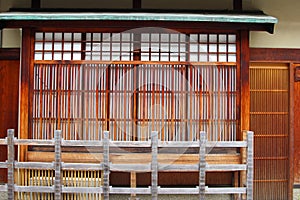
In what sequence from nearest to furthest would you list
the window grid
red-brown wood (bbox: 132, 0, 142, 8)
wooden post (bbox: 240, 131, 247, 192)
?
wooden post (bbox: 240, 131, 247, 192) < the window grid < red-brown wood (bbox: 132, 0, 142, 8)

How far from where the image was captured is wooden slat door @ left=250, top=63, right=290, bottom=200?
8.03 meters

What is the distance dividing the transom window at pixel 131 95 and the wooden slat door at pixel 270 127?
108 centimetres

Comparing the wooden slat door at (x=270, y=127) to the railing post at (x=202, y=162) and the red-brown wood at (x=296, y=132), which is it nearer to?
the red-brown wood at (x=296, y=132)

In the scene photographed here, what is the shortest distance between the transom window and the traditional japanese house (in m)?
0.02

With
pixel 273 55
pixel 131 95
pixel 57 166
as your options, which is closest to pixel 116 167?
pixel 57 166

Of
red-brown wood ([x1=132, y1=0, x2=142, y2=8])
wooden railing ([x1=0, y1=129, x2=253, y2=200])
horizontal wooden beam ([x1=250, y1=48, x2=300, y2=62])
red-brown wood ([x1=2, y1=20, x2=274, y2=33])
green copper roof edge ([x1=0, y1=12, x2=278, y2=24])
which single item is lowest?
wooden railing ([x1=0, y1=129, x2=253, y2=200])

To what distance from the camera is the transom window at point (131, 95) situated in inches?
279

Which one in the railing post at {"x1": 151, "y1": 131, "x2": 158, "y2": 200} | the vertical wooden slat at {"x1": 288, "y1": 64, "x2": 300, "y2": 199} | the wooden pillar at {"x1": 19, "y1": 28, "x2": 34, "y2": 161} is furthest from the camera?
the vertical wooden slat at {"x1": 288, "y1": 64, "x2": 300, "y2": 199}

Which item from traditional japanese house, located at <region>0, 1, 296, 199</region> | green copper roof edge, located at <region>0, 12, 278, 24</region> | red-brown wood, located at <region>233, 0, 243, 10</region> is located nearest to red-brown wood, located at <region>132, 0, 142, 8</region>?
traditional japanese house, located at <region>0, 1, 296, 199</region>

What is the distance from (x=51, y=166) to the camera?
253 inches

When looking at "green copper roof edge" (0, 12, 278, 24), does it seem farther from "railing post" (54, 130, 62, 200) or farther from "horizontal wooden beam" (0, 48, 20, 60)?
"railing post" (54, 130, 62, 200)

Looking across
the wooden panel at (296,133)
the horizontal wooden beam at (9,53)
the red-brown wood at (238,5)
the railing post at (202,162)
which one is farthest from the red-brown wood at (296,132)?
the horizontal wooden beam at (9,53)

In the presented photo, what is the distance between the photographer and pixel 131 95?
7.14m

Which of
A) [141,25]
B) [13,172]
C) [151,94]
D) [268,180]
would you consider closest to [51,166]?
[13,172]
